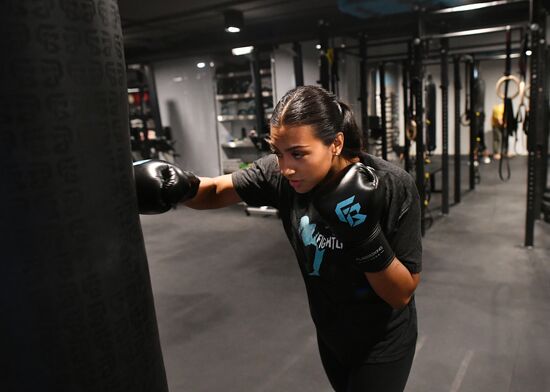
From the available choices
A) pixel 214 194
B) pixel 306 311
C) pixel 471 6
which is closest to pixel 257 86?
pixel 471 6

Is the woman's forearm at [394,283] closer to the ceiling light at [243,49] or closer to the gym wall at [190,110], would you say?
the ceiling light at [243,49]

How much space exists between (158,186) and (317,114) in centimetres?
43

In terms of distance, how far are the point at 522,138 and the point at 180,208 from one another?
836cm

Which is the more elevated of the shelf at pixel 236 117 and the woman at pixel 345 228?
the shelf at pixel 236 117

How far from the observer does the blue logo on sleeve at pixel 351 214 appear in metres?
1.08

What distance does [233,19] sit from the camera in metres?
6.08

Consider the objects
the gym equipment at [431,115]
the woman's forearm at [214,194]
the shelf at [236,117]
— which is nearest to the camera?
the woman's forearm at [214,194]

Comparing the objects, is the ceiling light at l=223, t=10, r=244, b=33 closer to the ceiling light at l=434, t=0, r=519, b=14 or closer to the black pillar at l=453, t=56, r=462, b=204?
the ceiling light at l=434, t=0, r=519, b=14

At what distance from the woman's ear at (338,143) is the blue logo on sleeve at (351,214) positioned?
0.18 meters

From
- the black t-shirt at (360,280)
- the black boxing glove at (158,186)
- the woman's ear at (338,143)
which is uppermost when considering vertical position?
the woman's ear at (338,143)

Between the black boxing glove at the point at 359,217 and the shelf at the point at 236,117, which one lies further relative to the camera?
the shelf at the point at 236,117

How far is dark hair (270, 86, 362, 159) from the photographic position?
1159 mm

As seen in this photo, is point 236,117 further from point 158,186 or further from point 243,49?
point 158,186

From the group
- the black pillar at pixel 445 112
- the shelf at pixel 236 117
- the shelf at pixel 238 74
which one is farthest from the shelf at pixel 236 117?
the black pillar at pixel 445 112
